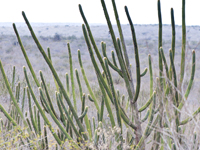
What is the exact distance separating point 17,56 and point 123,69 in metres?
14.6

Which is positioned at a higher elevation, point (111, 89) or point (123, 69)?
point (123, 69)

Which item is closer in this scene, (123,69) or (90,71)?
(123,69)

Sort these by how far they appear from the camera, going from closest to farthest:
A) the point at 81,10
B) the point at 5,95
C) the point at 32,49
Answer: the point at 81,10, the point at 5,95, the point at 32,49

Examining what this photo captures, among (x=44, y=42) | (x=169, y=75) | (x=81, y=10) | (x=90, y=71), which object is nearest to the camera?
(x=81, y=10)

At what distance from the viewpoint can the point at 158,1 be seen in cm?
192

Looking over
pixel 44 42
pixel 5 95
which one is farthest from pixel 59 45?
pixel 5 95

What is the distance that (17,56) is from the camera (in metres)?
15.5

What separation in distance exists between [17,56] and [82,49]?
18.7 feet

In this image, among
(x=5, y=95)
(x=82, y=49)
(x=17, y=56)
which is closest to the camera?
(x=5, y=95)

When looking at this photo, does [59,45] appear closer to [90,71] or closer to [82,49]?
[82,49]

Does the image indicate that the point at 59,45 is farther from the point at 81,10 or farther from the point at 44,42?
the point at 81,10

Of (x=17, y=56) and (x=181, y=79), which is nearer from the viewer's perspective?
(x=181, y=79)

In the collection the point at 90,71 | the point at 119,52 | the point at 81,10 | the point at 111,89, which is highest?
the point at 81,10

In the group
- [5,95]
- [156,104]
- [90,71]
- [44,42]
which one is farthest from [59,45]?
[156,104]
